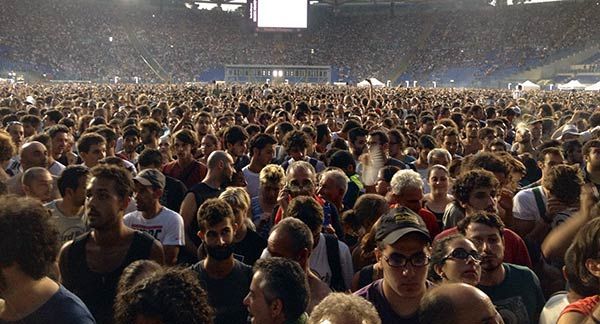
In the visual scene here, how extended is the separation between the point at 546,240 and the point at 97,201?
292cm

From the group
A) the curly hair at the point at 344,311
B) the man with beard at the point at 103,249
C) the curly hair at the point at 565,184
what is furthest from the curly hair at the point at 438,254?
the curly hair at the point at 565,184

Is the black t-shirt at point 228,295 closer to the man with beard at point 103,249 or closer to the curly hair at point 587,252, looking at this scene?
the man with beard at point 103,249

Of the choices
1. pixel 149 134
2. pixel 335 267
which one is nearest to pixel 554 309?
pixel 335 267

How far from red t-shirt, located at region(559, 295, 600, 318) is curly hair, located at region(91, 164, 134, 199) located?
250cm

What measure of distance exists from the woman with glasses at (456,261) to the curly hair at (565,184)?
69.1 inches

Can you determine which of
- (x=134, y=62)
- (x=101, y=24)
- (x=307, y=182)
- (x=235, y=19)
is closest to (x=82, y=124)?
(x=307, y=182)

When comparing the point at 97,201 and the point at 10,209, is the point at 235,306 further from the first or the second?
the point at 10,209

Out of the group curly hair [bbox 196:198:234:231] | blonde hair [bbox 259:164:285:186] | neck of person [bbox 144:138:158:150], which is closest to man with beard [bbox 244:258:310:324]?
curly hair [bbox 196:198:234:231]

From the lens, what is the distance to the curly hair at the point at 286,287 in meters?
3.14

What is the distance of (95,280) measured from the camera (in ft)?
12.9

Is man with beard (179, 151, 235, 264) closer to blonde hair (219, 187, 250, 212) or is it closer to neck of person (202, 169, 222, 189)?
neck of person (202, 169, 222, 189)

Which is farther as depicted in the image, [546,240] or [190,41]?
[190,41]

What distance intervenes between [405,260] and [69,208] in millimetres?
2575

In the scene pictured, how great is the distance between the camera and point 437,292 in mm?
2814
